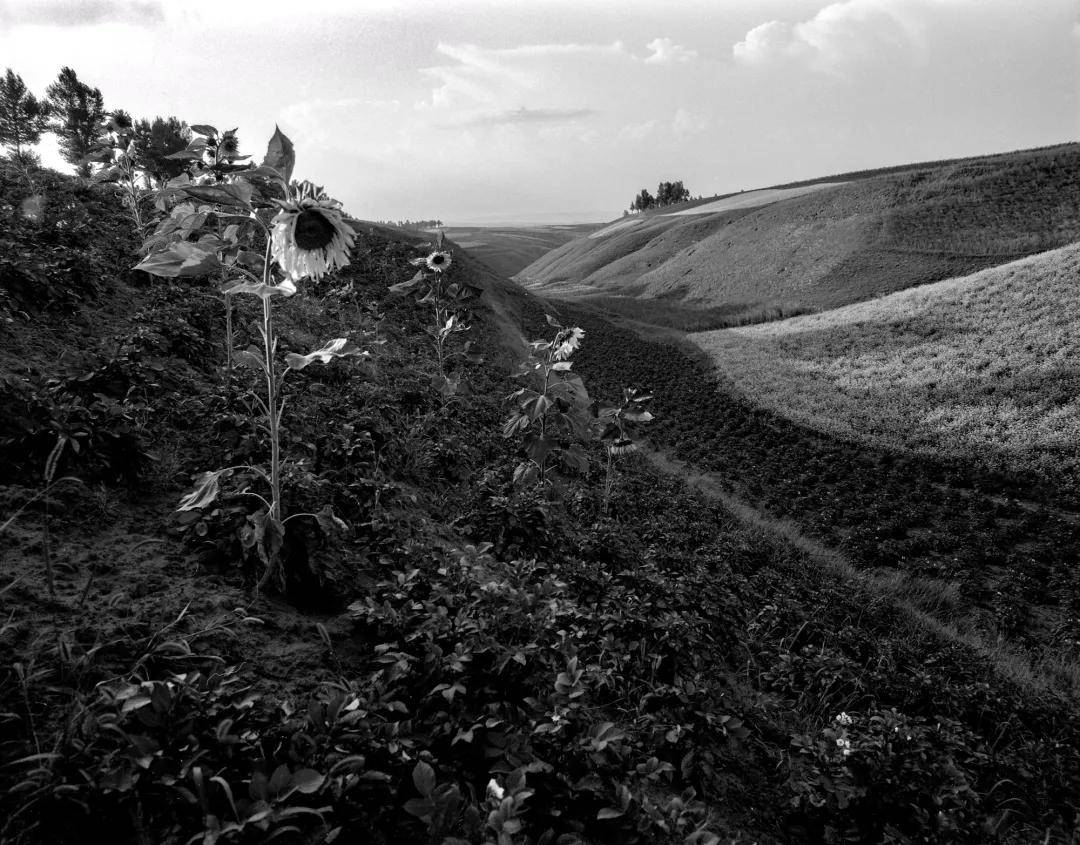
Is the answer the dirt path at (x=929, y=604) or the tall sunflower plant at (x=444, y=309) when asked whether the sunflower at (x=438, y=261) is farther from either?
the dirt path at (x=929, y=604)

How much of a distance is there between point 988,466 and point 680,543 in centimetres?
1083

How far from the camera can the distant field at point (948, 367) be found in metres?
15.3

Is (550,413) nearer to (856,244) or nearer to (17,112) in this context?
(856,244)

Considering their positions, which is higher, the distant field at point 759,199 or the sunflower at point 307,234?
the distant field at point 759,199

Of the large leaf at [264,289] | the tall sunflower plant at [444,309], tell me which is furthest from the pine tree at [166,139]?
the large leaf at [264,289]

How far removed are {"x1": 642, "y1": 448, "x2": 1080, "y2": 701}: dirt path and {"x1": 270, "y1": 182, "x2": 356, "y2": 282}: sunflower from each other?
379 inches

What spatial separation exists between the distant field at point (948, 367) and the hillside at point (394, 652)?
8570 mm

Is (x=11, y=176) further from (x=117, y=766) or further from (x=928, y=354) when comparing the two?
(x=928, y=354)

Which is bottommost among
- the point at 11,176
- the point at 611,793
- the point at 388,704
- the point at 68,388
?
the point at 611,793

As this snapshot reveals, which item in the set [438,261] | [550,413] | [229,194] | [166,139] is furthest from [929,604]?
[166,139]

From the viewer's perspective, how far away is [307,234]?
2.91 metres

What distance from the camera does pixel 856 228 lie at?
44.1m

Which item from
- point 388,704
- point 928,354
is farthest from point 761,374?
point 388,704

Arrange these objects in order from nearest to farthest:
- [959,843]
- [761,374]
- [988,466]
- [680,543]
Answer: [959,843], [680,543], [988,466], [761,374]
